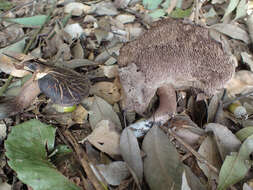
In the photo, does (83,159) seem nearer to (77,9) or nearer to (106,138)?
(106,138)

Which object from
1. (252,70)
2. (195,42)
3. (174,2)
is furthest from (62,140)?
(174,2)

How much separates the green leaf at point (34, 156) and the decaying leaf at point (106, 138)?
271mm

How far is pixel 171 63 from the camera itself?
142 centimetres

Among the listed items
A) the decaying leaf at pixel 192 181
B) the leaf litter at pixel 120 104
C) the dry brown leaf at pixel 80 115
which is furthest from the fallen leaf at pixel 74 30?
the decaying leaf at pixel 192 181

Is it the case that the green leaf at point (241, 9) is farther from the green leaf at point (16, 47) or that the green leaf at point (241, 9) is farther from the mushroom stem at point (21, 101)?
the green leaf at point (16, 47)

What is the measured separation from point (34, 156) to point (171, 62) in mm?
1035

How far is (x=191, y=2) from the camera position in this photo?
2.37m

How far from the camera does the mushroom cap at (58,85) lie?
1371 mm

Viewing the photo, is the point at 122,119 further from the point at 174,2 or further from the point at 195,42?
the point at 174,2

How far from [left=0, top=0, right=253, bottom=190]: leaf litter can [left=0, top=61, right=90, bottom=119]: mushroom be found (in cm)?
6

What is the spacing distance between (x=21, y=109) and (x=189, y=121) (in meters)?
→ 1.22

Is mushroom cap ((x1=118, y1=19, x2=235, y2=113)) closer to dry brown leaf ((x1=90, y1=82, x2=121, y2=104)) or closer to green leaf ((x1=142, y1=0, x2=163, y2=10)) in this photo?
dry brown leaf ((x1=90, y1=82, x2=121, y2=104))

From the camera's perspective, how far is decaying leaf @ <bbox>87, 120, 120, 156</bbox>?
1356 millimetres

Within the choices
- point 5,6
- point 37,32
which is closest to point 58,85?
point 37,32
